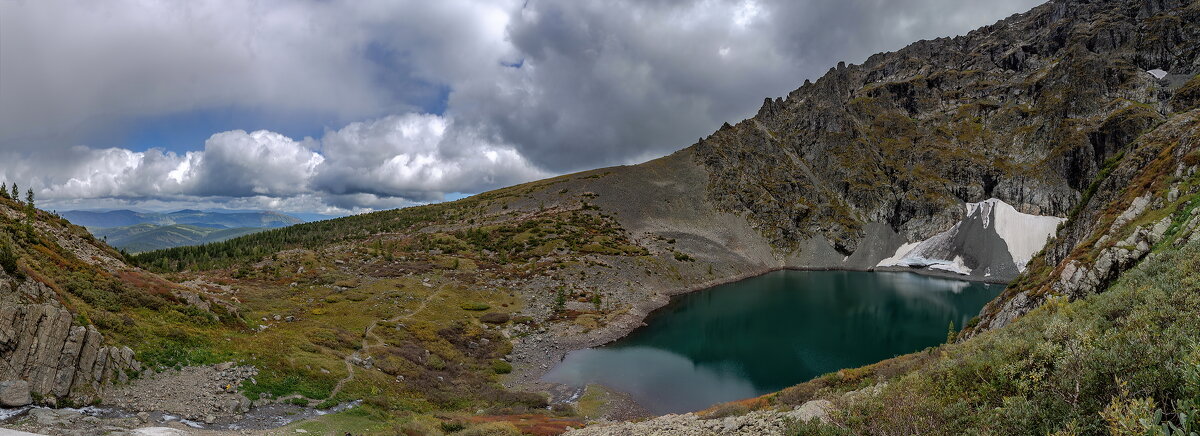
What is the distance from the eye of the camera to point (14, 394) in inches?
548

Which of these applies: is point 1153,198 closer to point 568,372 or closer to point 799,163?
point 568,372

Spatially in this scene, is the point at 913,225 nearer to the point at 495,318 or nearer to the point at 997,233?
A: the point at 997,233

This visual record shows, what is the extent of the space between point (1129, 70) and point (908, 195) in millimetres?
74218

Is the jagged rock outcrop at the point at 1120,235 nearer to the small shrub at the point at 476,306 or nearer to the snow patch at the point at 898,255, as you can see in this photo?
the small shrub at the point at 476,306

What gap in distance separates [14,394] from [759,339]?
2246 inches

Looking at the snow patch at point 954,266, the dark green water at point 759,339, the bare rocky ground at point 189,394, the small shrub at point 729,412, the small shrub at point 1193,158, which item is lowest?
the dark green water at point 759,339

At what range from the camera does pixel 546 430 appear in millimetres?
22297

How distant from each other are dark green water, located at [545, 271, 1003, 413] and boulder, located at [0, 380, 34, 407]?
31.2 meters

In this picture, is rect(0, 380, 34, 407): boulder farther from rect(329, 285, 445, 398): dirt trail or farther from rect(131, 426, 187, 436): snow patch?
rect(329, 285, 445, 398): dirt trail

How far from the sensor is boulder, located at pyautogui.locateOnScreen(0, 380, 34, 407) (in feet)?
44.9

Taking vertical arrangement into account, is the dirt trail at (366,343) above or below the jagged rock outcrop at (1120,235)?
below

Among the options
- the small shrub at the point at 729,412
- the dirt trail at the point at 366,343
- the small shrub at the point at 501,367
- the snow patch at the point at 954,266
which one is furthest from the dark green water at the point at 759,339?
the snow patch at the point at 954,266

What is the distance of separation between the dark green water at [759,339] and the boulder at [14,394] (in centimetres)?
3117

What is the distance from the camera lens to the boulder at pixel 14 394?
13688mm
